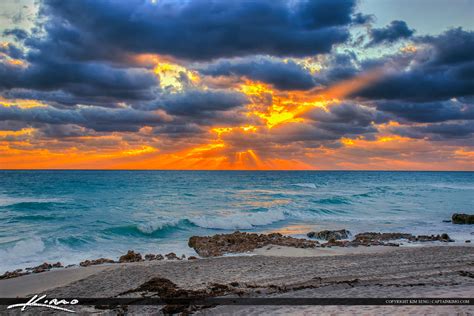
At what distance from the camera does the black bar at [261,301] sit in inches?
299

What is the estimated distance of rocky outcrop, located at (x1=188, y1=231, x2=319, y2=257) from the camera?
1638 centimetres

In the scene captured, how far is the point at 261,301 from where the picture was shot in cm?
853

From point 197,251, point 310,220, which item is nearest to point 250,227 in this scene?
point 310,220

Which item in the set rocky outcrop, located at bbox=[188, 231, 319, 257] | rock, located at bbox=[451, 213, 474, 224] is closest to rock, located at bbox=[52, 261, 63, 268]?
rocky outcrop, located at bbox=[188, 231, 319, 257]

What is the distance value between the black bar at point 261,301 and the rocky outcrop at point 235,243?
6.58 meters

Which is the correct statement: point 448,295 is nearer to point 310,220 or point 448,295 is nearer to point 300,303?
point 300,303

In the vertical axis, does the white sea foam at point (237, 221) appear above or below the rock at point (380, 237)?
below

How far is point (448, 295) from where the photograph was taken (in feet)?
26.6

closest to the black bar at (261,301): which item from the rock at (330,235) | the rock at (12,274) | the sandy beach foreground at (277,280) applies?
the sandy beach foreground at (277,280)

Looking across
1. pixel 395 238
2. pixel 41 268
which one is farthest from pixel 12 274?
pixel 395 238

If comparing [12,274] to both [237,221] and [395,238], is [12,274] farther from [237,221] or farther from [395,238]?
[395,238]

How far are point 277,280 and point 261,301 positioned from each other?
2182 millimetres
